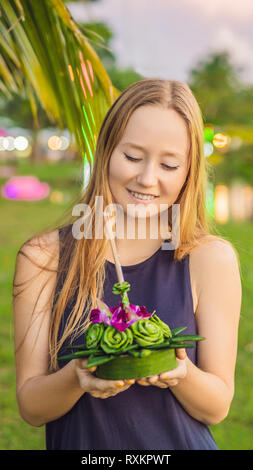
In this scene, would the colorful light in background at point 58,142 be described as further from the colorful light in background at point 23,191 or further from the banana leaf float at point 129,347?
the colorful light in background at point 23,191

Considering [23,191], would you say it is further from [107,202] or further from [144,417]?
[144,417]

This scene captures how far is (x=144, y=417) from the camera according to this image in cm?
149

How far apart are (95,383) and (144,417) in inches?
12.1

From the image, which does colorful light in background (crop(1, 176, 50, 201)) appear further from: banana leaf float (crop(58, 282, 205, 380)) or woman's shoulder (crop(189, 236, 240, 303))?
banana leaf float (crop(58, 282, 205, 380))

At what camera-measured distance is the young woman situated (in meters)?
1.49

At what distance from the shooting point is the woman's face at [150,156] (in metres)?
1.49

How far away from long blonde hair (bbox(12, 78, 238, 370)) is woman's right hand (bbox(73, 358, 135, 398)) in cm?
20

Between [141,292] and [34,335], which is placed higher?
[141,292]

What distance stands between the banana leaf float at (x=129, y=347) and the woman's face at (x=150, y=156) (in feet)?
1.33

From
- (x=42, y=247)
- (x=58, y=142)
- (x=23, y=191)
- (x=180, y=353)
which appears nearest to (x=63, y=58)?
(x=58, y=142)

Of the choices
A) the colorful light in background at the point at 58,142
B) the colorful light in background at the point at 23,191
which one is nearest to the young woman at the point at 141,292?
the colorful light in background at the point at 58,142
